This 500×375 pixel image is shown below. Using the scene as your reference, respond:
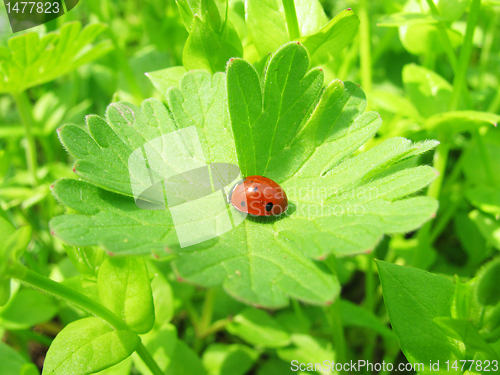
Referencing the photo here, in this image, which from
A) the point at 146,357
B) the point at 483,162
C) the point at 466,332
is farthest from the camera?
the point at 483,162

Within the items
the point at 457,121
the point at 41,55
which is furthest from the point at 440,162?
the point at 41,55

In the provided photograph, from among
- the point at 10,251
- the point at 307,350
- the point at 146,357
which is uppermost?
the point at 10,251

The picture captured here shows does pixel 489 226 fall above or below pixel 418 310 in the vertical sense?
below

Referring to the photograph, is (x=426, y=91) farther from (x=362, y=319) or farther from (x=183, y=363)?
(x=183, y=363)

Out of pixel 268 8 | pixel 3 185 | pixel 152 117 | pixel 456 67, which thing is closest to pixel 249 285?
pixel 152 117

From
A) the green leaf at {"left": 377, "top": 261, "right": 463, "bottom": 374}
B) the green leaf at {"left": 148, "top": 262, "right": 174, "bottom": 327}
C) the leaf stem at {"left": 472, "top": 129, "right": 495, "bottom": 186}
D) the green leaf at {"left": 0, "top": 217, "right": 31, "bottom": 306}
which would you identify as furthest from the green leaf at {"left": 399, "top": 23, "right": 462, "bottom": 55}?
the green leaf at {"left": 0, "top": 217, "right": 31, "bottom": 306}

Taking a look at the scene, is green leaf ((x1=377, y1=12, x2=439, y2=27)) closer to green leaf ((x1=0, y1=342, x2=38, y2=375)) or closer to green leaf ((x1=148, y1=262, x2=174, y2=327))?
green leaf ((x1=148, y1=262, x2=174, y2=327))

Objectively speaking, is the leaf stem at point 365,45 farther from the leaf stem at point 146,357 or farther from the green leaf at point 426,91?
the leaf stem at point 146,357

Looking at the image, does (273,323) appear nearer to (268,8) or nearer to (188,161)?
(188,161)
